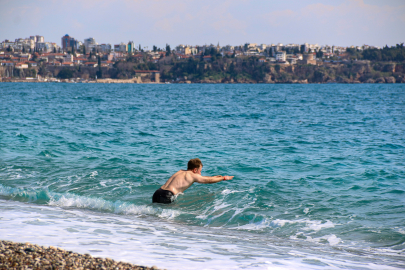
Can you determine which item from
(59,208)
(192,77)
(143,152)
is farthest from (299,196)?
(192,77)

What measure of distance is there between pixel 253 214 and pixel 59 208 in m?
4.01

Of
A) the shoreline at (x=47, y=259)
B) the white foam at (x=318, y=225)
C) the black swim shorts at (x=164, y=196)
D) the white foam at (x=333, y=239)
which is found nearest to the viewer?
the shoreline at (x=47, y=259)

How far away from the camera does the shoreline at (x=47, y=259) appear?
13.4 feet

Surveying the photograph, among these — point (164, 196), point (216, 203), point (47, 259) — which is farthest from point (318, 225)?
point (47, 259)

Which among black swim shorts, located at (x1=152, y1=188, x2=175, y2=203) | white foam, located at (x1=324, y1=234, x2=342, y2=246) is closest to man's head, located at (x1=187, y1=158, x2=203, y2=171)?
black swim shorts, located at (x1=152, y1=188, x2=175, y2=203)

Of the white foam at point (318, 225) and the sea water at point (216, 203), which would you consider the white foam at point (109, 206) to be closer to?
the sea water at point (216, 203)

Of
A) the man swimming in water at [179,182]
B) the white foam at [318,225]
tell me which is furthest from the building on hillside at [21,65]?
the white foam at [318,225]

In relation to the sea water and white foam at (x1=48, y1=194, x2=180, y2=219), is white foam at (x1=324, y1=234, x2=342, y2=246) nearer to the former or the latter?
the sea water

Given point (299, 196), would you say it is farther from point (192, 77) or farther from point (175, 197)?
point (192, 77)

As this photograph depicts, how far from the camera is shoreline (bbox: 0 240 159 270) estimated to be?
4098 mm

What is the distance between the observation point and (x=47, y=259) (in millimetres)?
4273

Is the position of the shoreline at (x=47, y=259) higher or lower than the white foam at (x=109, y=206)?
higher

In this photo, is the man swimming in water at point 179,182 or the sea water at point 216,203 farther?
the man swimming in water at point 179,182

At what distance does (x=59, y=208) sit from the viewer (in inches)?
315
